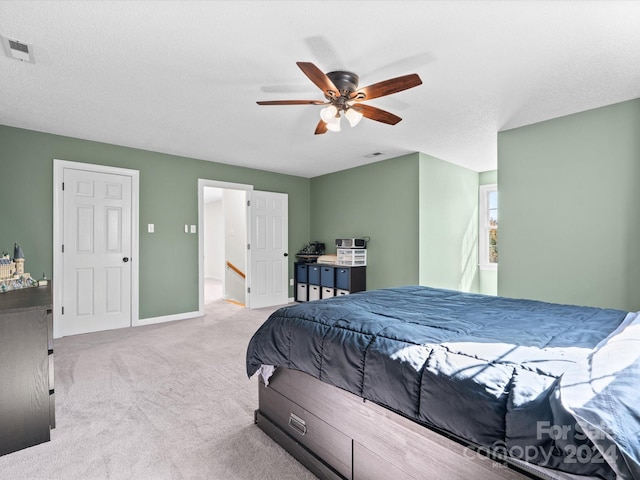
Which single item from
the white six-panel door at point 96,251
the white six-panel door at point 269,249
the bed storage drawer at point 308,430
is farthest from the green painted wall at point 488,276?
the white six-panel door at point 96,251

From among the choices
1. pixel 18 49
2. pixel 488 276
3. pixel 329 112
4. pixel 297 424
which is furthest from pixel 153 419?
pixel 488 276

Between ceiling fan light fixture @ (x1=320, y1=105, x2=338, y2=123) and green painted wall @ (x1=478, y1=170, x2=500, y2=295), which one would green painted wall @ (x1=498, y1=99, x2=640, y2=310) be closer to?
green painted wall @ (x1=478, y1=170, x2=500, y2=295)

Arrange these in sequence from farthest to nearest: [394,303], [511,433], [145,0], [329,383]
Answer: [394,303] < [145,0] < [329,383] < [511,433]

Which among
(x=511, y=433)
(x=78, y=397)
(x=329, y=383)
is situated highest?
(x=511, y=433)

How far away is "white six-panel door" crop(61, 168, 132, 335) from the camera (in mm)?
4156

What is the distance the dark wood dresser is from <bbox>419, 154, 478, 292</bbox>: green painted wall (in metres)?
4.28

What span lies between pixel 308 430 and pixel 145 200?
13.5 ft

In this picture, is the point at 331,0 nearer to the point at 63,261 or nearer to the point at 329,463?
the point at 329,463

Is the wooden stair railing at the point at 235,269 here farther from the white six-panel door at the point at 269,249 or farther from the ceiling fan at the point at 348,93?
the ceiling fan at the point at 348,93

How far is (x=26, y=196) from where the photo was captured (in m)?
3.87

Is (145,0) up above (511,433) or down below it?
above

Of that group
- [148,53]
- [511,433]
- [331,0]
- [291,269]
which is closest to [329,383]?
[511,433]

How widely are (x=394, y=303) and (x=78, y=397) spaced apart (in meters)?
2.46

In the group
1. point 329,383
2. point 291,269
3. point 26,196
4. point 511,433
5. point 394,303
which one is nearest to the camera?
point 511,433
